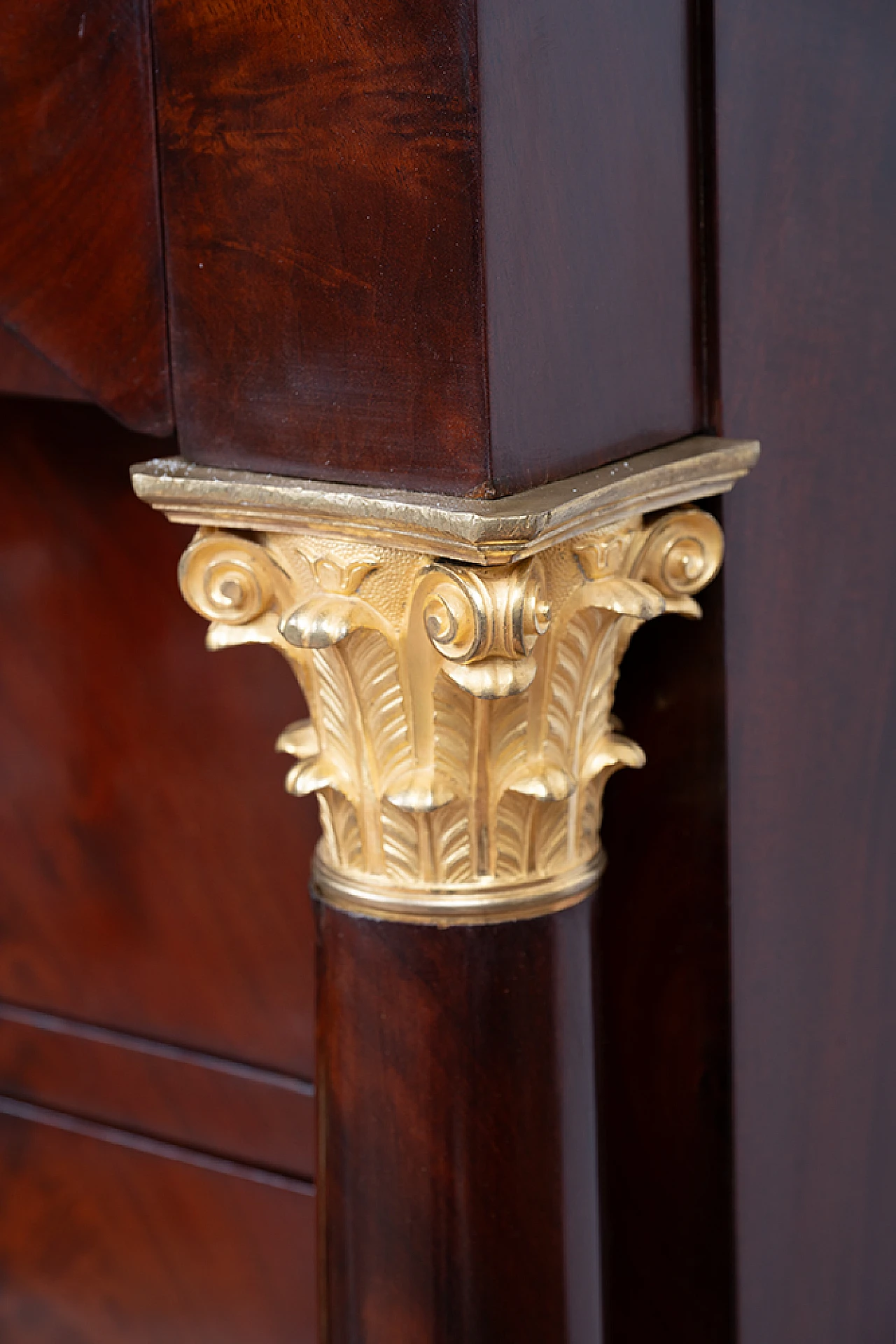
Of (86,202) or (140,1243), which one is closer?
(86,202)

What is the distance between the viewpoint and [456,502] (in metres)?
0.54

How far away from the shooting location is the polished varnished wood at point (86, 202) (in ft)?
Answer: 2.00

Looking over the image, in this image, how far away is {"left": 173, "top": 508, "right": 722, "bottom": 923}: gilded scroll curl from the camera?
59 centimetres

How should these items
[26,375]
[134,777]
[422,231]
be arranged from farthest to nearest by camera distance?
[134,777] < [26,375] < [422,231]

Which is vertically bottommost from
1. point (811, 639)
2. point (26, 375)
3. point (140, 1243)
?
point (140, 1243)

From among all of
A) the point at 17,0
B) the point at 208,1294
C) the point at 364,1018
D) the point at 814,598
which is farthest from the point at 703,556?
the point at 208,1294

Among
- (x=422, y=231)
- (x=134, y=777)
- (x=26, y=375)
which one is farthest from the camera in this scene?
(x=134, y=777)

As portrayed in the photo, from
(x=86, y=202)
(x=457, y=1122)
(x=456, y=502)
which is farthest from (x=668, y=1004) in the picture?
(x=86, y=202)

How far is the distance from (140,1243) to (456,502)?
0.66 meters

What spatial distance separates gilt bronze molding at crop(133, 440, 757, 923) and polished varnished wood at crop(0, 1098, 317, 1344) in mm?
395

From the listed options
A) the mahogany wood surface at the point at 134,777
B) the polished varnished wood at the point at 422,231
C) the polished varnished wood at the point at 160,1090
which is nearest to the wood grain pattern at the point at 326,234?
the polished varnished wood at the point at 422,231

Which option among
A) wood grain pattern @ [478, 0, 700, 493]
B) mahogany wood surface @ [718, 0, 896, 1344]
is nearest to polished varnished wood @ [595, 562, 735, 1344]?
mahogany wood surface @ [718, 0, 896, 1344]

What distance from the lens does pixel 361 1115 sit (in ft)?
2.12

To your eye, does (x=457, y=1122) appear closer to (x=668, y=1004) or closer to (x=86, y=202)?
(x=668, y=1004)
